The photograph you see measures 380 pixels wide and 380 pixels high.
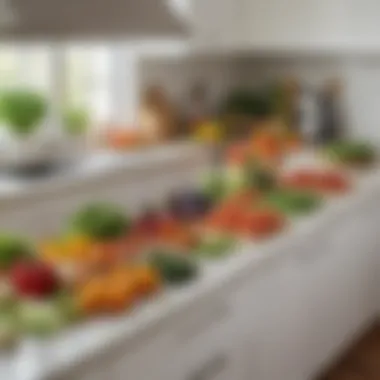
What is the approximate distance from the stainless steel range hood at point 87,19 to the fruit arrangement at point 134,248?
1.67 ft

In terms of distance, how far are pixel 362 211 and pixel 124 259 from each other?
1.55 m

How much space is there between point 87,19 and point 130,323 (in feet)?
3.54

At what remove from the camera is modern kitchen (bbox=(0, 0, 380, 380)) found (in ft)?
6.50

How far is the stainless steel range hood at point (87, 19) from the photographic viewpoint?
7.50ft

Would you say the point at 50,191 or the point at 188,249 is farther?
the point at 50,191

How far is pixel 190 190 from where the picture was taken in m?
3.19

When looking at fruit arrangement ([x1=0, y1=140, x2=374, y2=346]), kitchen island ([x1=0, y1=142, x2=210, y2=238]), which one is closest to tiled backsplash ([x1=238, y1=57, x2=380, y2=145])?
kitchen island ([x1=0, y1=142, x2=210, y2=238])

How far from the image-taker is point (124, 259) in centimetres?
225

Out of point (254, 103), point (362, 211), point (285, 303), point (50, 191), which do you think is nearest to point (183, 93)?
point (254, 103)

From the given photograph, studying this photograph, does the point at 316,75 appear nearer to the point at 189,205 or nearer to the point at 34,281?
the point at 189,205

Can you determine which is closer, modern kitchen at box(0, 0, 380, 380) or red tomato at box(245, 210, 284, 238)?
modern kitchen at box(0, 0, 380, 380)

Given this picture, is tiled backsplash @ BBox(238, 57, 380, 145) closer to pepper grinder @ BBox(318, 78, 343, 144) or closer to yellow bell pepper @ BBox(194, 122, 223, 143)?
pepper grinder @ BBox(318, 78, 343, 144)

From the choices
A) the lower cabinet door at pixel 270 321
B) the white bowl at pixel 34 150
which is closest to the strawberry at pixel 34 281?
the lower cabinet door at pixel 270 321

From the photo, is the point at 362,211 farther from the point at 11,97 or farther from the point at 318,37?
the point at 11,97
